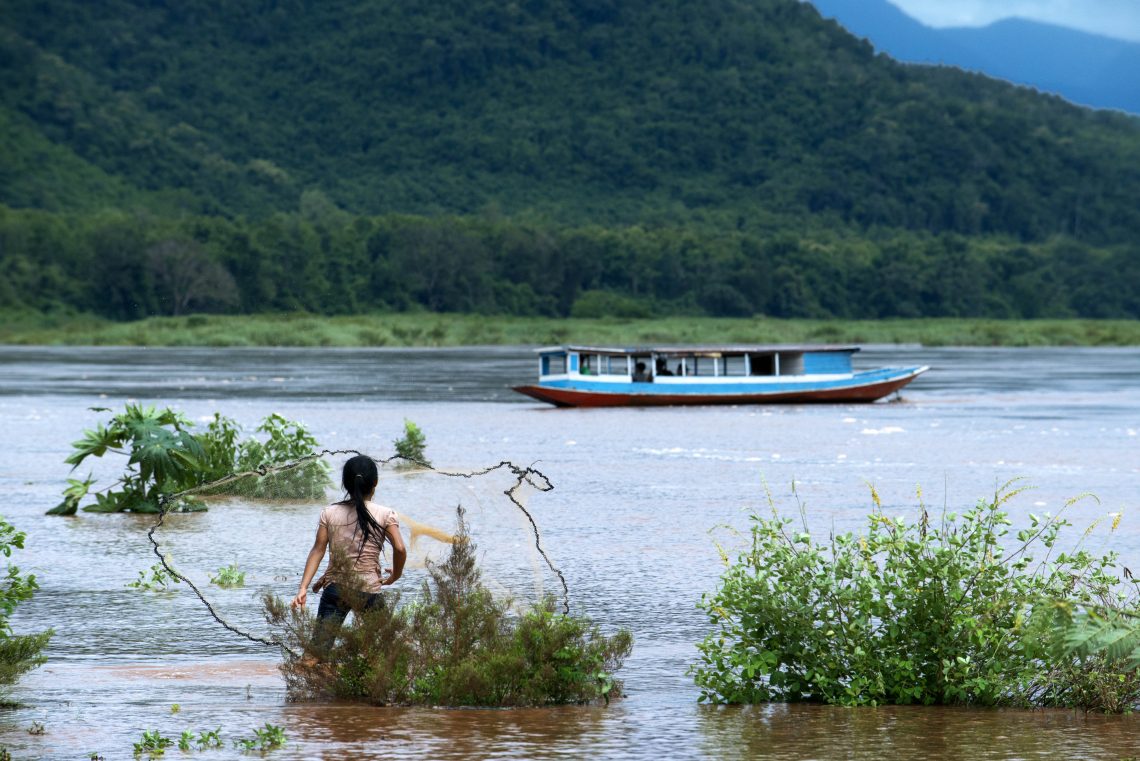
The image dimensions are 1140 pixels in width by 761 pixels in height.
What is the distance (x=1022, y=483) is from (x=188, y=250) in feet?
396

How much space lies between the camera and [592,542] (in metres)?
19.9

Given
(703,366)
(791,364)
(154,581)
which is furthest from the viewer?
(791,364)

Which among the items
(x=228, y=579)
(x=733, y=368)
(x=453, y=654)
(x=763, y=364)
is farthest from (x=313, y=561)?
(x=763, y=364)

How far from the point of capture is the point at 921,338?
440 ft

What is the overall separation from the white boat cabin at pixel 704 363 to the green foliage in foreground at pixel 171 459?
1158 inches

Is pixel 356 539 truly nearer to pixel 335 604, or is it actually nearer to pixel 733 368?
pixel 335 604

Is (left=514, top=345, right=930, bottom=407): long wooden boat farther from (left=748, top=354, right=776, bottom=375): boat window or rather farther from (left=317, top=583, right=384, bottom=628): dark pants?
(left=317, top=583, right=384, bottom=628): dark pants

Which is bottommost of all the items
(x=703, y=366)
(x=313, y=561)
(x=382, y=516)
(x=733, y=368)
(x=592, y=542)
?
(x=592, y=542)

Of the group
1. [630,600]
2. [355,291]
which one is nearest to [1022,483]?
[630,600]

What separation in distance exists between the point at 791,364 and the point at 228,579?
41122mm

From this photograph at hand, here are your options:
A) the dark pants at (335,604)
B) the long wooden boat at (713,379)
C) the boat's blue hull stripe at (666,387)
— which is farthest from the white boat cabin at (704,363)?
the dark pants at (335,604)

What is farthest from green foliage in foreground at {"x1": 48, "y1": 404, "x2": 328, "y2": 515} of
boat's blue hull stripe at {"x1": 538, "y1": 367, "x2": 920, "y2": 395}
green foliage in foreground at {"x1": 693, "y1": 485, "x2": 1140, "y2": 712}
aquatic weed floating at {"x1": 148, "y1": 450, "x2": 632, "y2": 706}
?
boat's blue hull stripe at {"x1": 538, "y1": 367, "x2": 920, "y2": 395}

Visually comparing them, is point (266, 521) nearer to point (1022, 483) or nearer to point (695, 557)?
point (695, 557)

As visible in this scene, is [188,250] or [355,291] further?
[355,291]
